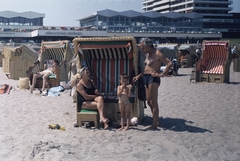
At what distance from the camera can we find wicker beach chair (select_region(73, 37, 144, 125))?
19.7 ft

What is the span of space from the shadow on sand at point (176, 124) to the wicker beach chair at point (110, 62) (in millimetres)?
300

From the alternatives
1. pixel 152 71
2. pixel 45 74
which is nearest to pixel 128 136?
pixel 152 71

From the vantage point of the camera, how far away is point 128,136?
5426 mm

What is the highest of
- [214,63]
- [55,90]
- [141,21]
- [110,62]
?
[141,21]

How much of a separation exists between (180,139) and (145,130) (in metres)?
0.70

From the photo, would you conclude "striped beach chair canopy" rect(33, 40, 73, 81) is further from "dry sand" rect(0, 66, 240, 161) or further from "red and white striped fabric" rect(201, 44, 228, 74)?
"red and white striped fabric" rect(201, 44, 228, 74)

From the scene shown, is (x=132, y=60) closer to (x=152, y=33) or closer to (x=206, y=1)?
(x=152, y=33)

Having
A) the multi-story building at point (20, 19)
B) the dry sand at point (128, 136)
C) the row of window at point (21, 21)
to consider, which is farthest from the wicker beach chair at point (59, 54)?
the row of window at point (21, 21)

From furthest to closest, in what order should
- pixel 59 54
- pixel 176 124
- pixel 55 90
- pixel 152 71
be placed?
1. pixel 59 54
2. pixel 55 90
3. pixel 176 124
4. pixel 152 71

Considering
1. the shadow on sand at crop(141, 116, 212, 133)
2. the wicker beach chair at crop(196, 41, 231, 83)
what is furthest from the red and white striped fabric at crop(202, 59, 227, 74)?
the shadow on sand at crop(141, 116, 212, 133)

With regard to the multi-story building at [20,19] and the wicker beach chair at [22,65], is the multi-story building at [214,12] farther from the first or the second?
the wicker beach chair at [22,65]

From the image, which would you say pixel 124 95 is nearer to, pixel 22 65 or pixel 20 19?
pixel 22 65

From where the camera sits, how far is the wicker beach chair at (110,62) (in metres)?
6.00

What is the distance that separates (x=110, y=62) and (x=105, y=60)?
118 mm
